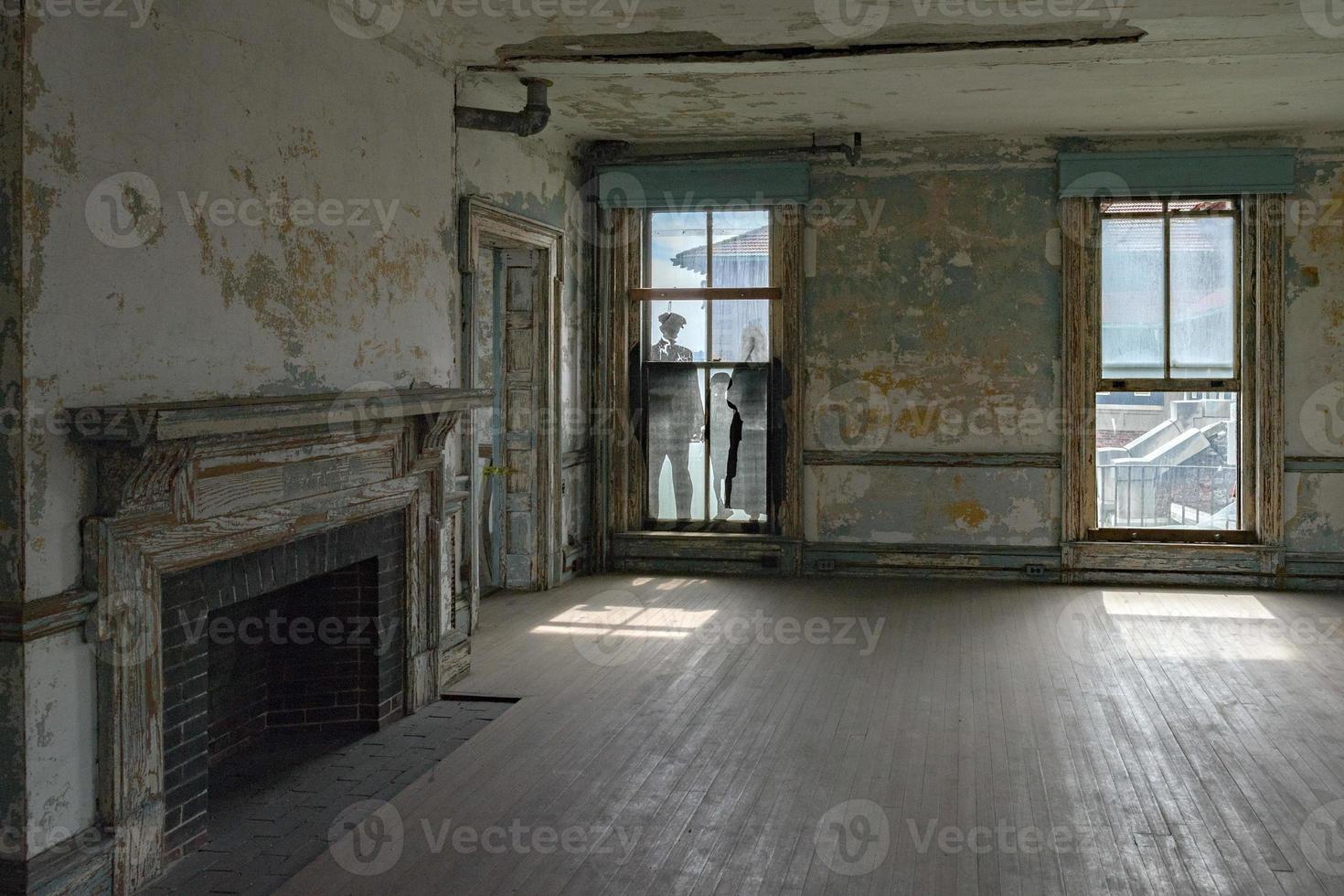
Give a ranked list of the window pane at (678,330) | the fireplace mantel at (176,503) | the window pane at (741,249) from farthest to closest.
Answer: the window pane at (678,330), the window pane at (741,249), the fireplace mantel at (176,503)

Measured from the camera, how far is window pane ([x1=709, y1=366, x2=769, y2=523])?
27.8 ft

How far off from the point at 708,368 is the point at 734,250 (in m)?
0.86

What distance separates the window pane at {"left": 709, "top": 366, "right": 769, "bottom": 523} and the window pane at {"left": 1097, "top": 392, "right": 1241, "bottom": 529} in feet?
7.62

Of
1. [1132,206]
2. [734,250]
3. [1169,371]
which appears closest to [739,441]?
[734,250]

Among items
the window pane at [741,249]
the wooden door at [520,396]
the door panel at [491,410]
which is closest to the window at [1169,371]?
the window pane at [741,249]

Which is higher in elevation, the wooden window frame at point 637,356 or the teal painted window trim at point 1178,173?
the teal painted window trim at point 1178,173

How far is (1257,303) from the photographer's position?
25.5 ft

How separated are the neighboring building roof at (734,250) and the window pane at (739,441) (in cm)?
79

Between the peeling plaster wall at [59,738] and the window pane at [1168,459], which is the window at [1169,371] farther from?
the peeling plaster wall at [59,738]

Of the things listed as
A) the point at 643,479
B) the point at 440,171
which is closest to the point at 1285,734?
the point at 440,171

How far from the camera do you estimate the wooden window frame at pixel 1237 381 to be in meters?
7.73

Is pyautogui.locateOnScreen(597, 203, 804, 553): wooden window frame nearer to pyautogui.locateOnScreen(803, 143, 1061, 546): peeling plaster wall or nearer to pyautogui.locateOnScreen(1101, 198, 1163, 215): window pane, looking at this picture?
pyautogui.locateOnScreen(803, 143, 1061, 546): peeling plaster wall

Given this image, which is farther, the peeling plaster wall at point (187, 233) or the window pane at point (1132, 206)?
the window pane at point (1132, 206)

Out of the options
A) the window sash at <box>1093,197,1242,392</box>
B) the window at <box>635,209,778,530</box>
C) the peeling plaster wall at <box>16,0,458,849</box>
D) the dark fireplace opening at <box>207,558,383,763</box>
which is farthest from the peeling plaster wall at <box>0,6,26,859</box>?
the window sash at <box>1093,197,1242,392</box>
